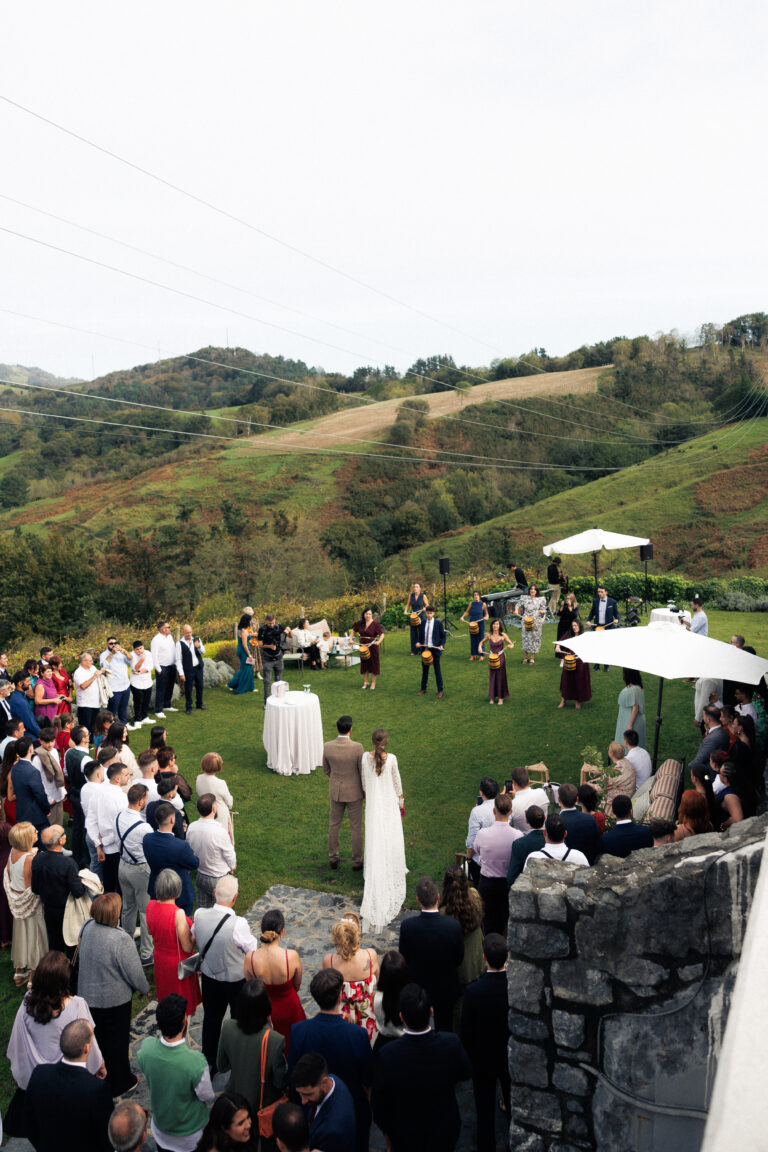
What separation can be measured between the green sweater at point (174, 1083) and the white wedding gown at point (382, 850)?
3194mm

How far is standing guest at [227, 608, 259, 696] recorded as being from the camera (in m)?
15.1

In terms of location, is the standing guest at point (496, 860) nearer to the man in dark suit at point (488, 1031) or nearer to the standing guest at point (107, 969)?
the man in dark suit at point (488, 1031)

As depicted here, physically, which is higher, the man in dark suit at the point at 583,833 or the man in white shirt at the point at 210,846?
the man in dark suit at the point at 583,833

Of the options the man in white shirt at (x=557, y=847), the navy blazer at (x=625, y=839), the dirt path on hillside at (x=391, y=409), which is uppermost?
the dirt path on hillside at (x=391, y=409)

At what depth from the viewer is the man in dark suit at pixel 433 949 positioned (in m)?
5.12

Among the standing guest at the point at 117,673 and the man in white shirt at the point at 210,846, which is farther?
the standing guest at the point at 117,673

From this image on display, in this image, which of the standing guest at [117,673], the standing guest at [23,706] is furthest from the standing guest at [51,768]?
the standing guest at [117,673]

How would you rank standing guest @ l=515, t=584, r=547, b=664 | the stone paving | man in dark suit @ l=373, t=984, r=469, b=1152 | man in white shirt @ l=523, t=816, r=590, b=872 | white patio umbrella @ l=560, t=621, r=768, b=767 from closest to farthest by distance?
1. man in dark suit @ l=373, t=984, r=469, b=1152
2. the stone paving
3. man in white shirt @ l=523, t=816, r=590, b=872
4. white patio umbrella @ l=560, t=621, r=768, b=767
5. standing guest @ l=515, t=584, r=547, b=664

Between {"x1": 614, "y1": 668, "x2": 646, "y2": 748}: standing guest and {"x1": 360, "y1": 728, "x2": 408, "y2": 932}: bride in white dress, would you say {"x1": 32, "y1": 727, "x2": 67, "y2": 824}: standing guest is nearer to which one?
{"x1": 360, "y1": 728, "x2": 408, "y2": 932}: bride in white dress

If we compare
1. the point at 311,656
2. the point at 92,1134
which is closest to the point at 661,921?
the point at 92,1134

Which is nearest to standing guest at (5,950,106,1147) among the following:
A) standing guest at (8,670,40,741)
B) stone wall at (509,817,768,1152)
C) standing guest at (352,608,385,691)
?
stone wall at (509,817,768,1152)

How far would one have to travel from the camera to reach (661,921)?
12.9ft

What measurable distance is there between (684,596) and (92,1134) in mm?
24493

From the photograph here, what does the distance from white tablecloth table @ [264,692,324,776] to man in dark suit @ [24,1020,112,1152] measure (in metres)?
7.28
